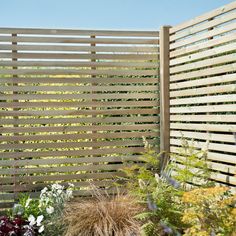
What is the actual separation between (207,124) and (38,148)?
2.05 m

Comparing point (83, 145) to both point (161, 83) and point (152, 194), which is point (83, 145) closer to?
point (161, 83)

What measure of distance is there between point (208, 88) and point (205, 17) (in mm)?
769

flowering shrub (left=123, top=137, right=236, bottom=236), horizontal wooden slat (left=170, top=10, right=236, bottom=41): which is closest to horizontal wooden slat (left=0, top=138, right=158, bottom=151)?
flowering shrub (left=123, top=137, right=236, bottom=236)

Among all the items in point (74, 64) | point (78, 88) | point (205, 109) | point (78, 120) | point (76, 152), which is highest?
point (74, 64)

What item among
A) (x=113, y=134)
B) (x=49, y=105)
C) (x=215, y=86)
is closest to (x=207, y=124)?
(x=215, y=86)

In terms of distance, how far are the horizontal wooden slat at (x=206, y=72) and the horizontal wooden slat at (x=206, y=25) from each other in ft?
1.44

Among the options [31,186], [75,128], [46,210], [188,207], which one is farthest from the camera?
[75,128]

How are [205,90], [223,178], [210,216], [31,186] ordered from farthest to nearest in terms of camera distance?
[31,186], [205,90], [223,178], [210,216]

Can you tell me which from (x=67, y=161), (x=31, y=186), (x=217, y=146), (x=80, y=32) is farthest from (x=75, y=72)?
(x=217, y=146)

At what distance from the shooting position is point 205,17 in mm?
4770

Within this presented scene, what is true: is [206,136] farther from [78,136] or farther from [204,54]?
[78,136]

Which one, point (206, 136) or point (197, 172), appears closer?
point (197, 172)

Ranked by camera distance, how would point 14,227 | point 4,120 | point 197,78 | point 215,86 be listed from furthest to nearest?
point 4,120
point 197,78
point 215,86
point 14,227

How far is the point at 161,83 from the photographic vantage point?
5.61m
